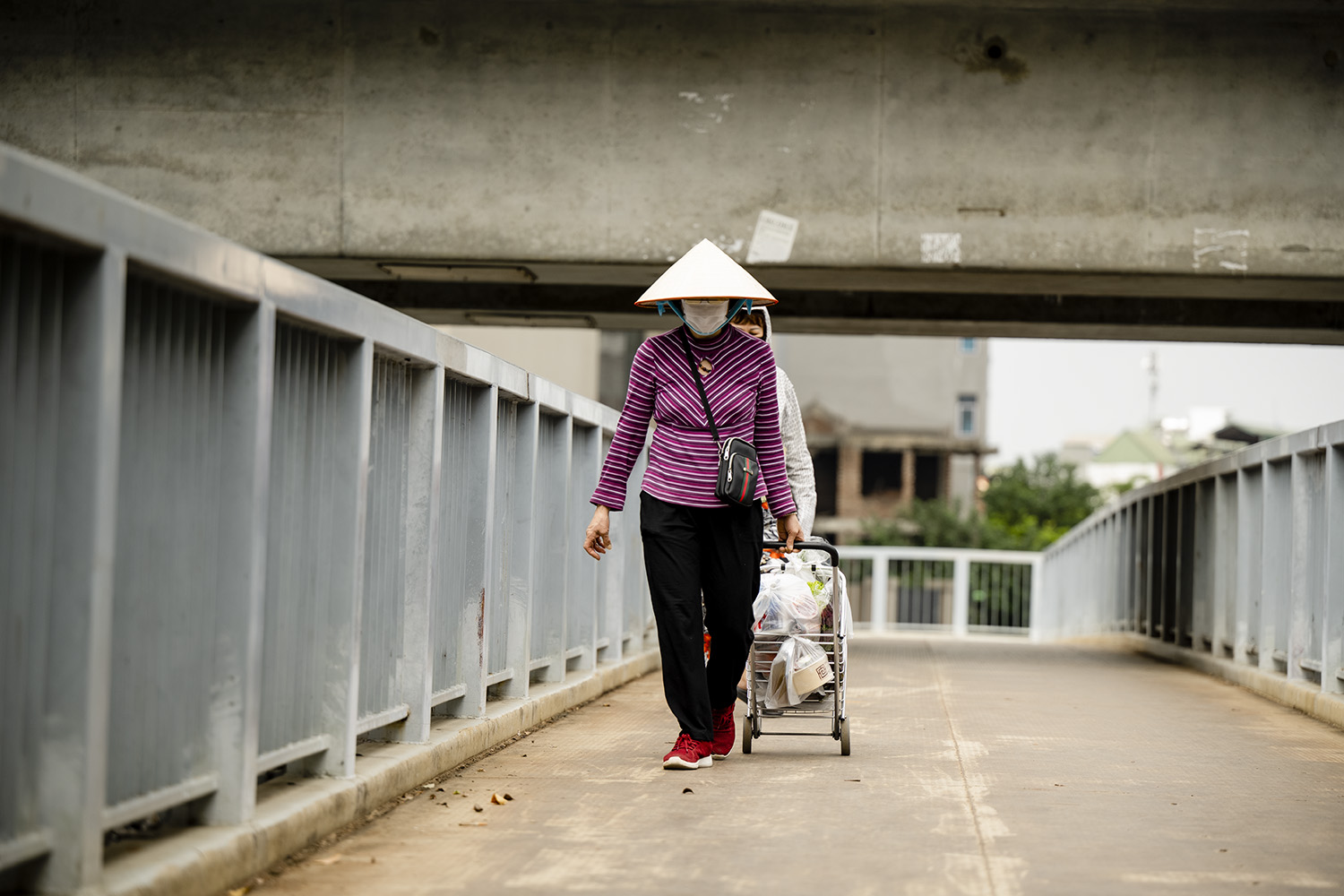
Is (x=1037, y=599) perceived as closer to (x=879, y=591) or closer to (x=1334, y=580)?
(x=879, y=591)

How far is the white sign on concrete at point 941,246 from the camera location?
36.4ft

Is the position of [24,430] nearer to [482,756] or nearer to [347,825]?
[347,825]

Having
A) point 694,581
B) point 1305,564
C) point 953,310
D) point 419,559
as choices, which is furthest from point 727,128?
point 419,559

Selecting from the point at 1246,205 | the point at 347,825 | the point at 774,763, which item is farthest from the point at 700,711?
the point at 1246,205

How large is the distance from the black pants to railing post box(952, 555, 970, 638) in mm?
20757

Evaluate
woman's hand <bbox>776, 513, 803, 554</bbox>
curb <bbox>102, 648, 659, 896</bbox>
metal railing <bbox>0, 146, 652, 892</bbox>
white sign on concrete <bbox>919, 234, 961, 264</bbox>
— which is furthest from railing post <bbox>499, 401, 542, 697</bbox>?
white sign on concrete <bbox>919, 234, 961, 264</bbox>

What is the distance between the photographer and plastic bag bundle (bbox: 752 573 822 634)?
21.4 feet

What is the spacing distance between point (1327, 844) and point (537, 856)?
2.36 metres

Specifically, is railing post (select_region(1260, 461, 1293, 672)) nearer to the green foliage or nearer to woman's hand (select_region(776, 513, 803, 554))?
woman's hand (select_region(776, 513, 803, 554))

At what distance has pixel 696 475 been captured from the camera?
19.8 feet

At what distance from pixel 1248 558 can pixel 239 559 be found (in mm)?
8558

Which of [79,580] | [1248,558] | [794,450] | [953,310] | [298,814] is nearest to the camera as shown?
[79,580]

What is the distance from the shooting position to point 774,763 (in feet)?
20.7

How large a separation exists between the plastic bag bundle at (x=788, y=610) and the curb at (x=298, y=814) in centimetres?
117
